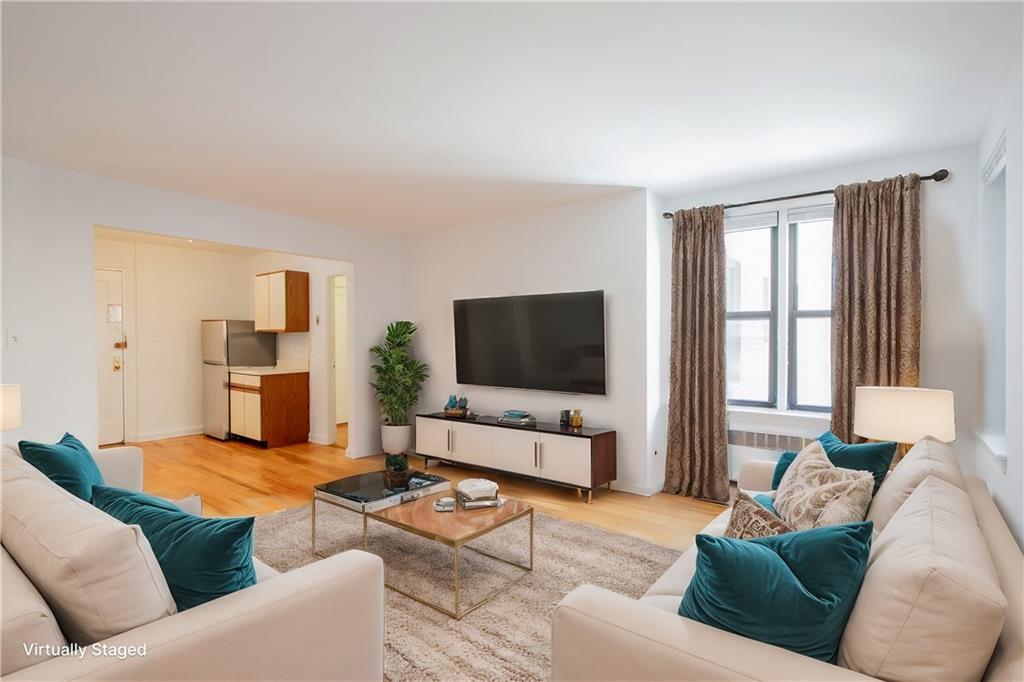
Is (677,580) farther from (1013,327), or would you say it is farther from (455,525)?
(1013,327)

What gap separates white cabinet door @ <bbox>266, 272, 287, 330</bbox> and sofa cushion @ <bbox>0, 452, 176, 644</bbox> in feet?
18.2

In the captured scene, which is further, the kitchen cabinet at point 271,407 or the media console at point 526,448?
the kitchen cabinet at point 271,407

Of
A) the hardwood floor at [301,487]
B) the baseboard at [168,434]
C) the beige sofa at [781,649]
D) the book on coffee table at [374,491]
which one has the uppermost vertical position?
the beige sofa at [781,649]

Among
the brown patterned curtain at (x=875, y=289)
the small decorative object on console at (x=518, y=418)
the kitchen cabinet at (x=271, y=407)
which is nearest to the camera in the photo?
the brown patterned curtain at (x=875, y=289)

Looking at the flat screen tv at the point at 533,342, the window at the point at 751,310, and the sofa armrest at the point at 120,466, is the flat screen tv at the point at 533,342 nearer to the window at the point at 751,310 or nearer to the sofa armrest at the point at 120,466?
the window at the point at 751,310

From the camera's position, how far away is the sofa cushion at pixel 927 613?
104 cm

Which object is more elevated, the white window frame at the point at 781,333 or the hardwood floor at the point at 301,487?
the white window frame at the point at 781,333

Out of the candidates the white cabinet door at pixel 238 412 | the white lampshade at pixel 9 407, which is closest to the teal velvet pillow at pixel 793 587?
the white lampshade at pixel 9 407

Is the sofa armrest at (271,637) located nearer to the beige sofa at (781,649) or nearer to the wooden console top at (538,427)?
the beige sofa at (781,649)

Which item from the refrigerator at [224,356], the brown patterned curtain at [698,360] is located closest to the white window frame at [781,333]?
the brown patterned curtain at [698,360]

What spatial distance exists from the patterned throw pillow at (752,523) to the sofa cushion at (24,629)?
1772mm

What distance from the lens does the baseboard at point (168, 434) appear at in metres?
6.69

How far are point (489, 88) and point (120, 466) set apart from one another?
2854 millimetres

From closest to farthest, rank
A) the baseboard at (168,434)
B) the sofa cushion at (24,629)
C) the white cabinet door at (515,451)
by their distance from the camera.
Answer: the sofa cushion at (24,629) → the white cabinet door at (515,451) → the baseboard at (168,434)
